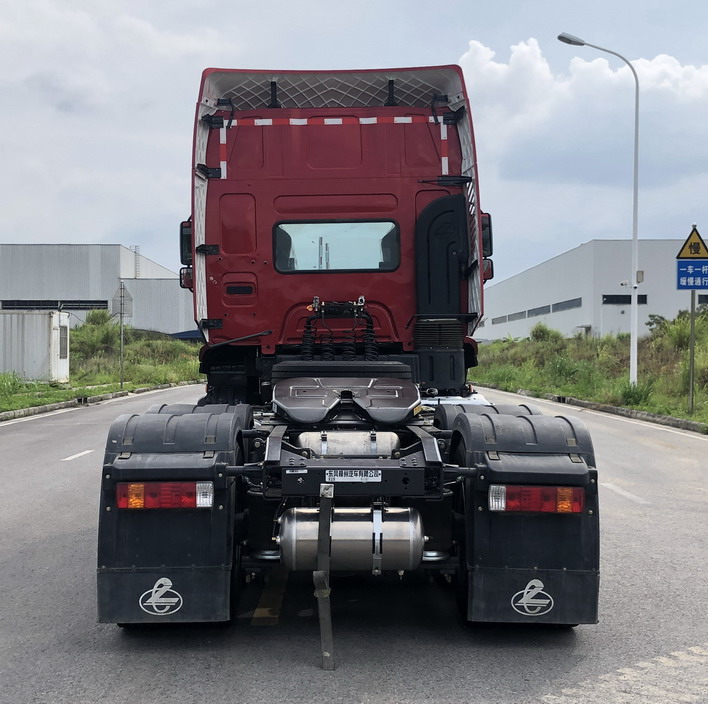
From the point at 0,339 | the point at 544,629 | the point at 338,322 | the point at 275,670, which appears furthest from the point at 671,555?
the point at 0,339

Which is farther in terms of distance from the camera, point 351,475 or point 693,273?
point 693,273

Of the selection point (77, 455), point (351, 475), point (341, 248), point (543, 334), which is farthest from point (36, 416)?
point (543, 334)

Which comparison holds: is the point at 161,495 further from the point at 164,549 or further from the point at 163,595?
the point at 163,595

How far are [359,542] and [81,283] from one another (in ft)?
227

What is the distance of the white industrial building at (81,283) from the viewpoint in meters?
68.7

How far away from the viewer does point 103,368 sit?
3716 centimetres

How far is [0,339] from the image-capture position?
87.1ft

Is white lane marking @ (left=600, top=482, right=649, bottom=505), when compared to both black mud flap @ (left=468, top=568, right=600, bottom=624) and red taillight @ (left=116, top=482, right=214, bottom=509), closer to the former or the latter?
black mud flap @ (left=468, top=568, right=600, bottom=624)

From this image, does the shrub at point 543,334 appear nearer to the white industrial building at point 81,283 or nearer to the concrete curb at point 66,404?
the concrete curb at point 66,404

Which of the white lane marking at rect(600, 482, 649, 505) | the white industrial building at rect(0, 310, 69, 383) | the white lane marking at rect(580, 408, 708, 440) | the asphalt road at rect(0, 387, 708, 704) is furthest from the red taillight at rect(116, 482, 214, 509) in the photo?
the white industrial building at rect(0, 310, 69, 383)

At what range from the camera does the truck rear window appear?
6.29m

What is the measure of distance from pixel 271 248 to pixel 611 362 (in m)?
25.5

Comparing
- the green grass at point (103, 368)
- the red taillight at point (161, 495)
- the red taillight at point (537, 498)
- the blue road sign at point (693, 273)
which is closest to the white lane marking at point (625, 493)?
the red taillight at point (537, 498)

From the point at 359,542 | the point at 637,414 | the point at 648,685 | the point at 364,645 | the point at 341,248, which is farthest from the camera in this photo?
the point at 637,414
